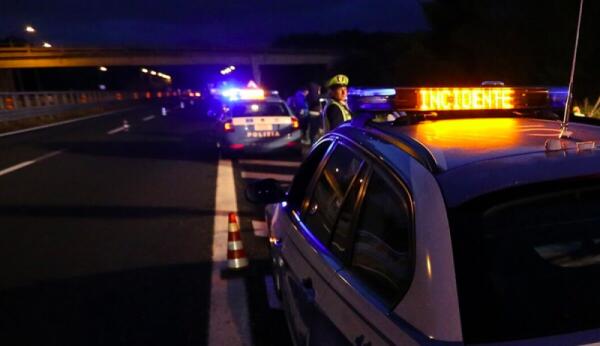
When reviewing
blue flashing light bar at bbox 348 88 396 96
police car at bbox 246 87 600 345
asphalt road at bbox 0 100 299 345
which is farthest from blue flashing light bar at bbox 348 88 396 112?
asphalt road at bbox 0 100 299 345

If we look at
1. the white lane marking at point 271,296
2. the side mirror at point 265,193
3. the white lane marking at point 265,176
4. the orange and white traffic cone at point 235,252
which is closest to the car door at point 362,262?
the side mirror at point 265,193

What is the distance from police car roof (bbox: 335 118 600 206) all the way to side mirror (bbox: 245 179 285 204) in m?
1.26

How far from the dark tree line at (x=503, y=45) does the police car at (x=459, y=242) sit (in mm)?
21534

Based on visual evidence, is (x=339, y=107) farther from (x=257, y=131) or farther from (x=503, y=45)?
(x=503, y=45)

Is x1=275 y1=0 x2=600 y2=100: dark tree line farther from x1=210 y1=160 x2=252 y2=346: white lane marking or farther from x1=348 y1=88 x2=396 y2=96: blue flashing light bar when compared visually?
x1=348 y1=88 x2=396 y2=96: blue flashing light bar

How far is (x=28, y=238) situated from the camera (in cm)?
653

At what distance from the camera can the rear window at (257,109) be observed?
13055 mm

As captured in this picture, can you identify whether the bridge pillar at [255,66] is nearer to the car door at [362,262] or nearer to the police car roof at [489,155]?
the car door at [362,262]

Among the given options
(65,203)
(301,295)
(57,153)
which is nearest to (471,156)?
(301,295)

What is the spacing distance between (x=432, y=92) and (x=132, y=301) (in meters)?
3.01

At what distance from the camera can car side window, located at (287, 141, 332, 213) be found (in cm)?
325

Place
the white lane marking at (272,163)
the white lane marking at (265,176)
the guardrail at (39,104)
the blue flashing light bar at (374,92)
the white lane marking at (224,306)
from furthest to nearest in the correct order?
the guardrail at (39,104)
the white lane marking at (272,163)
the white lane marking at (265,176)
the white lane marking at (224,306)
the blue flashing light bar at (374,92)

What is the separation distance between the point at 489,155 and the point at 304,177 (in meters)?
1.73

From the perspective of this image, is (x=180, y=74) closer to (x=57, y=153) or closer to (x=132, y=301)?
(x=57, y=153)
